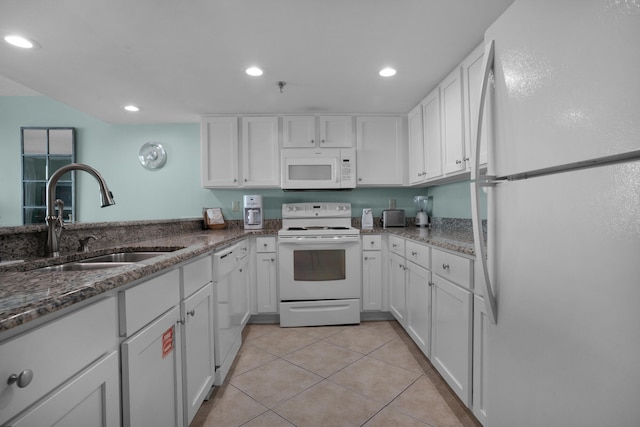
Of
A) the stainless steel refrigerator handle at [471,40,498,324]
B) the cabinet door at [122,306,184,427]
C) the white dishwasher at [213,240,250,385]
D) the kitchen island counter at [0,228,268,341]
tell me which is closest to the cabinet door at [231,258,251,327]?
the white dishwasher at [213,240,250,385]

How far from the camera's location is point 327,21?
5.24 ft

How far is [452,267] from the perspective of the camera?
1.57 metres

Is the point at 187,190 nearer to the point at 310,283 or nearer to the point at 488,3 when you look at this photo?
the point at 310,283

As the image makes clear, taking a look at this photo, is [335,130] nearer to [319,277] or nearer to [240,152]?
[240,152]

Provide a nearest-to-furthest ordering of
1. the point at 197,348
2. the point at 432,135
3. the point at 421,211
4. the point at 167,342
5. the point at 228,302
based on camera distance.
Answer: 1. the point at 167,342
2. the point at 197,348
3. the point at 228,302
4. the point at 432,135
5. the point at 421,211

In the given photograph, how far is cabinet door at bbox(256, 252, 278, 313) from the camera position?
109 inches

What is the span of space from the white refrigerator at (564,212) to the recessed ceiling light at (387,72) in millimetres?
1266

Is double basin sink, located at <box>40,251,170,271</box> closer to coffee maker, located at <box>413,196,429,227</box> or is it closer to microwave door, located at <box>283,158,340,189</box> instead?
microwave door, located at <box>283,158,340,189</box>

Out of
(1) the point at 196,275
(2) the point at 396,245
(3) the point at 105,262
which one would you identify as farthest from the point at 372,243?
(3) the point at 105,262

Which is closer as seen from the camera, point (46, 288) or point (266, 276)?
point (46, 288)

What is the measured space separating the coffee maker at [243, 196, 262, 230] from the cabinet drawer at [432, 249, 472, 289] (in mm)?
1928

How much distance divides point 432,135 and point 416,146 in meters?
0.37

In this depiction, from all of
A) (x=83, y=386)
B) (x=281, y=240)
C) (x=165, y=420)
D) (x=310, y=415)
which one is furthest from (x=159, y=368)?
(x=281, y=240)

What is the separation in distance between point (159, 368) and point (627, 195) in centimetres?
143
